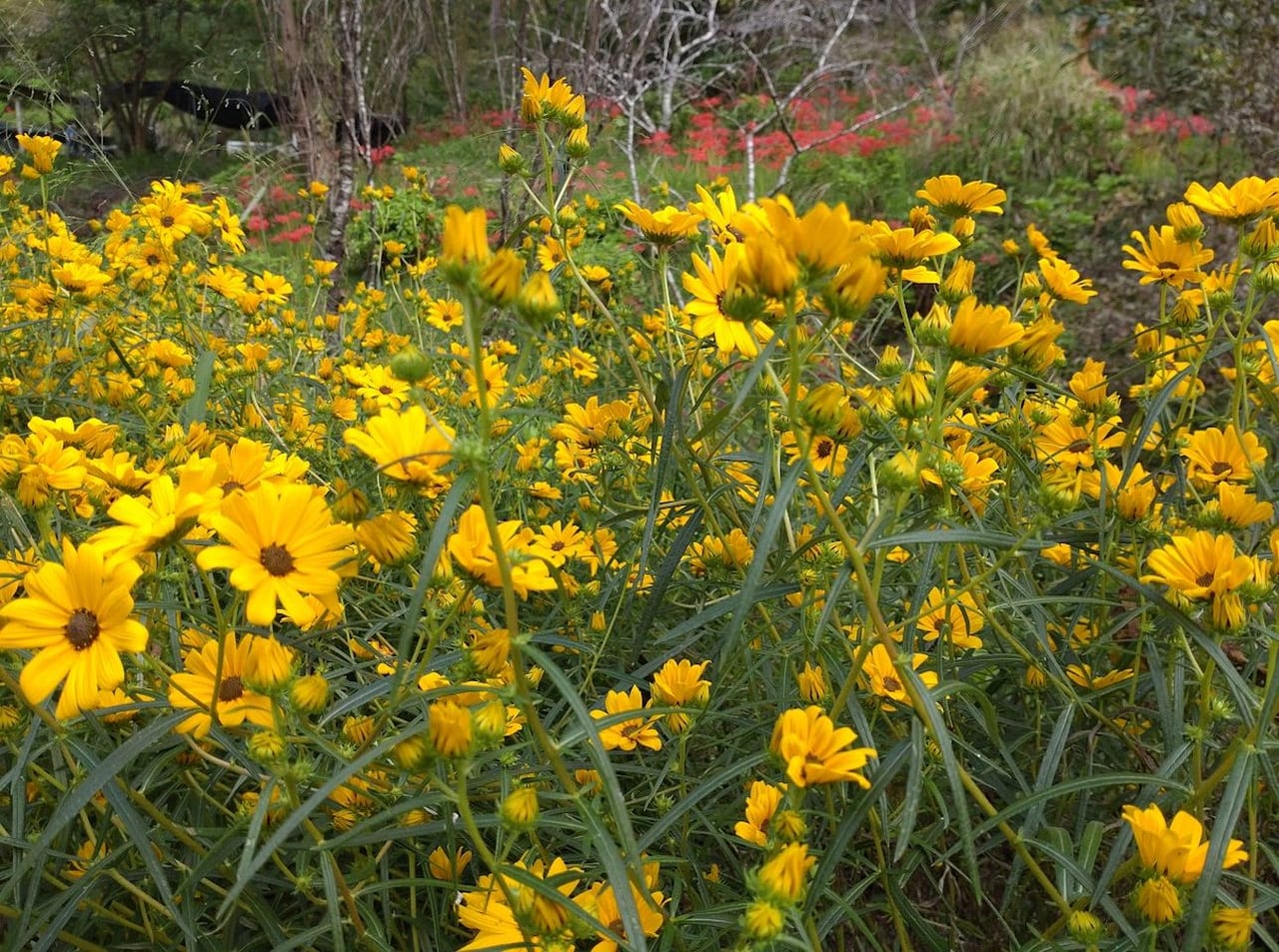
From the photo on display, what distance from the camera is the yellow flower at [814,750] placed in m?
0.87

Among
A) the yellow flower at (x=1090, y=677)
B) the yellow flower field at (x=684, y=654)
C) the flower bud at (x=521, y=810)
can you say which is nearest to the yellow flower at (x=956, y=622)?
the yellow flower field at (x=684, y=654)

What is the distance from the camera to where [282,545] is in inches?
35.4

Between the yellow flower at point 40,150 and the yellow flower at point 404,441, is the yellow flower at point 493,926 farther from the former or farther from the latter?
the yellow flower at point 40,150

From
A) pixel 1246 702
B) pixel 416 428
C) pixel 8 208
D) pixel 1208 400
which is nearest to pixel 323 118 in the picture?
pixel 8 208

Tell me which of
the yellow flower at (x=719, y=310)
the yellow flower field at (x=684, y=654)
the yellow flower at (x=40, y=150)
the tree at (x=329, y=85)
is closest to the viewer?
the yellow flower field at (x=684, y=654)

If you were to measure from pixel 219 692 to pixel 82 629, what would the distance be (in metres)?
0.15

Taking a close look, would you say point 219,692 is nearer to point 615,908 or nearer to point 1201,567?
point 615,908

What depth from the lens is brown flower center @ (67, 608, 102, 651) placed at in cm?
91

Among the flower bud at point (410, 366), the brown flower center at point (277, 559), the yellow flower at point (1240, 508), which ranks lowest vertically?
the yellow flower at point (1240, 508)

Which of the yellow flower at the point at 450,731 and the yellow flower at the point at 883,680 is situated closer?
Answer: the yellow flower at the point at 450,731

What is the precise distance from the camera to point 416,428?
96 centimetres

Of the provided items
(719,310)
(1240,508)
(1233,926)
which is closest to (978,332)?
(719,310)

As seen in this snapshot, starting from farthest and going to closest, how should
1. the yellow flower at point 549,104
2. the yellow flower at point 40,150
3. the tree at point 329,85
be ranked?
the tree at point 329,85, the yellow flower at point 40,150, the yellow flower at point 549,104

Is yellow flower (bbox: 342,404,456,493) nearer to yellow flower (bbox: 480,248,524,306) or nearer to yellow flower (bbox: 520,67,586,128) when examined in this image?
yellow flower (bbox: 480,248,524,306)
